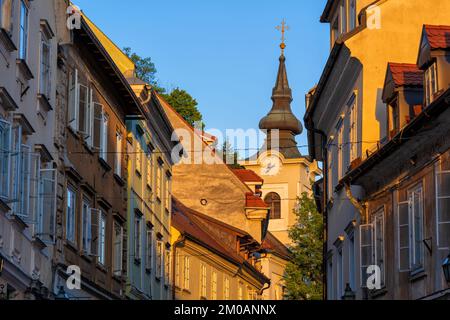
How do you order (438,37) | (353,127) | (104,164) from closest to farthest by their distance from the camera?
(438,37) < (353,127) < (104,164)

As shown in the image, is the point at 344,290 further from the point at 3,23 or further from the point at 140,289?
the point at 3,23

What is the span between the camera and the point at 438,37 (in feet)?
75.2

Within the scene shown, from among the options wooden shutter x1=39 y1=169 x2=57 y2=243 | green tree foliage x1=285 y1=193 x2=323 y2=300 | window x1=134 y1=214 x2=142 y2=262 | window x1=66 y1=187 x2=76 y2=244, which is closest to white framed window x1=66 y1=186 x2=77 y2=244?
window x1=66 y1=187 x2=76 y2=244

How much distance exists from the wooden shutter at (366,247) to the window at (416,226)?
3552mm

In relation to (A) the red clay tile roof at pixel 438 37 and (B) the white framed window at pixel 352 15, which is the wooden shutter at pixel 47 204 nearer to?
(A) the red clay tile roof at pixel 438 37

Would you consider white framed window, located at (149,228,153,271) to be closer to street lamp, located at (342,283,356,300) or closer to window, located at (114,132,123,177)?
window, located at (114,132,123,177)

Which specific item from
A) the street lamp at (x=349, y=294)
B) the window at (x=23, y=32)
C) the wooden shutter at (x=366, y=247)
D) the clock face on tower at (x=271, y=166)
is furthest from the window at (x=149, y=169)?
the clock face on tower at (x=271, y=166)

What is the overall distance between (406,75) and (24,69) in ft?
27.3

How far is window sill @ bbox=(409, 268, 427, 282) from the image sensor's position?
22881 millimetres

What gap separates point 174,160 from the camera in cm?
4731

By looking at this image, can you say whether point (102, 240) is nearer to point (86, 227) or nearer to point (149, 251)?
point (86, 227)

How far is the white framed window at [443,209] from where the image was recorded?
69.6ft

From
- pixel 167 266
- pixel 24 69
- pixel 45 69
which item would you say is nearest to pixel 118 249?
pixel 45 69
